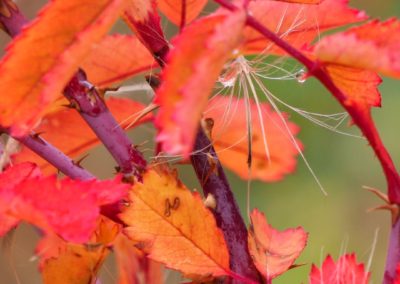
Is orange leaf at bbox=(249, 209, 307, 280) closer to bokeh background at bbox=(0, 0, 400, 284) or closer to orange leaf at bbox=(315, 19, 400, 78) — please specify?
orange leaf at bbox=(315, 19, 400, 78)

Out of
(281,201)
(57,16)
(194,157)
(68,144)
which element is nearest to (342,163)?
(281,201)

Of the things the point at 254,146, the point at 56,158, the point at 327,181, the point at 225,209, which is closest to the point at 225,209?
the point at 225,209

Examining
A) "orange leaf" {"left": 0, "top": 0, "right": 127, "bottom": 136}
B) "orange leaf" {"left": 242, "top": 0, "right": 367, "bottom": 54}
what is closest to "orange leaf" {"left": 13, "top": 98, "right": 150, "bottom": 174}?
"orange leaf" {"left": 242, "top": 0, "right": 367, "bottom": 54}

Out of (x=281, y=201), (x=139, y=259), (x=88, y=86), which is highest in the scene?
(x=88, y=86)

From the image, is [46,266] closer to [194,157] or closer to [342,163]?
[194,157]

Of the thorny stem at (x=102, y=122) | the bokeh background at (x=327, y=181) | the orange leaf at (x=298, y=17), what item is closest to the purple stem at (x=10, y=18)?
the thorny stem at (x=102, y=122)

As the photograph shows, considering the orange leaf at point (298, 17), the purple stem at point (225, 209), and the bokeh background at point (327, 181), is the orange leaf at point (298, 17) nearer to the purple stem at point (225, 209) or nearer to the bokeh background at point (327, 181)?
the purple stem at point (225, 209)
